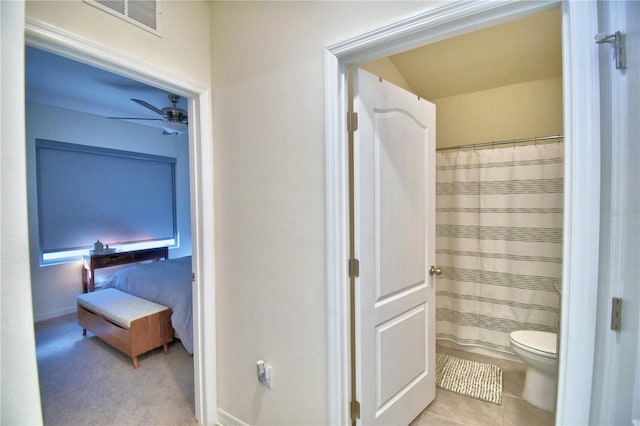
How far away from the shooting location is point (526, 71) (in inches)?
91.0

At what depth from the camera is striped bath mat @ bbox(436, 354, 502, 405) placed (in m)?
1.99

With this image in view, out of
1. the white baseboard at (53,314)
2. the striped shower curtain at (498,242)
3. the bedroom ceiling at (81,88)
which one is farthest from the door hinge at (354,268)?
the white baseboard at (53,314)

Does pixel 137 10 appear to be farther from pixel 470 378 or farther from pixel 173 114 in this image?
pixel 470 378

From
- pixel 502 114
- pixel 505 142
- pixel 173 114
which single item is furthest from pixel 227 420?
pixel 502 114

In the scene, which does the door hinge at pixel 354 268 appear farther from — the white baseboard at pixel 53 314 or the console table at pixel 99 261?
the white baseboard at pixel 53 314

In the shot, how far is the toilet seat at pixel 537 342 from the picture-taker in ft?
5.78

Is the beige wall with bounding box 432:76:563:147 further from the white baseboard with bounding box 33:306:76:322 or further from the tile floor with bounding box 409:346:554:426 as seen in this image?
the white baseboard with bounding box 33:306:76:322

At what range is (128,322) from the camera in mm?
2381

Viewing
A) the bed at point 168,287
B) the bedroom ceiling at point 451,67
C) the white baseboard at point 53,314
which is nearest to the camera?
the bedroom ceiling at point 451,67

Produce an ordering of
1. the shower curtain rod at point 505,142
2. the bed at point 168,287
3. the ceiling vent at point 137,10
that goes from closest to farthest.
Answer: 1. the ceiling vent at point 137,10
2. the shower curtain rod at point 505,142
3. the bed at point 168,287

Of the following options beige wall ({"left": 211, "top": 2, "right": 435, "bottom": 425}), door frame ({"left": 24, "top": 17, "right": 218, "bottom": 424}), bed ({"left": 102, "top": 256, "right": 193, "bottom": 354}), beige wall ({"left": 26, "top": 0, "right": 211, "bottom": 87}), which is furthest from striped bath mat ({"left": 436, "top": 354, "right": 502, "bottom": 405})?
beige wall ({"left": 26, "top": 0, "right": 211, "bottom": 87})

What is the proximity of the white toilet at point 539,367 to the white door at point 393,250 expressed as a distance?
618mm

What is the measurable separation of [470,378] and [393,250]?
1.46 m

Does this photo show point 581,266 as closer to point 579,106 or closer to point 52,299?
point 579,106
